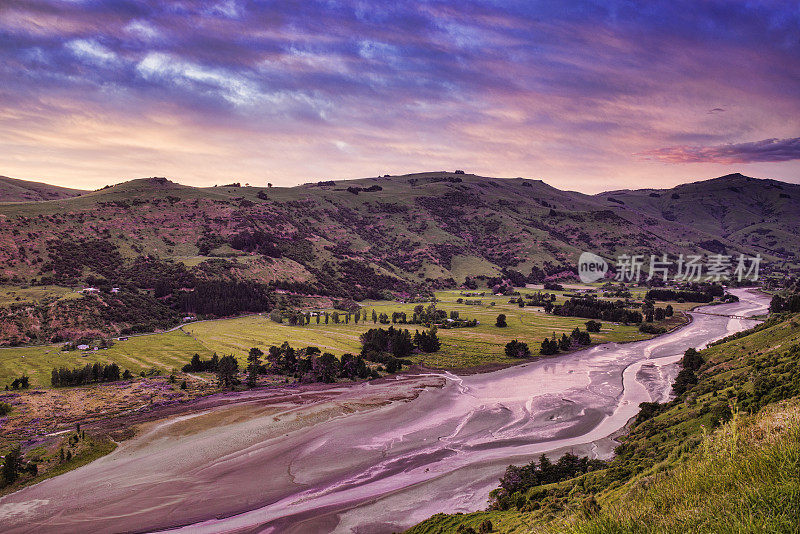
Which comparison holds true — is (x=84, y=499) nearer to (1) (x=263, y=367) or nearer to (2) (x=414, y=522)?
(2) (x=414, y=522)

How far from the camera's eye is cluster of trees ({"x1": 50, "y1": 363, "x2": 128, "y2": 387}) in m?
65.0

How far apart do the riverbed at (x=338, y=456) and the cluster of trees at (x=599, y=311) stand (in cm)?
6115

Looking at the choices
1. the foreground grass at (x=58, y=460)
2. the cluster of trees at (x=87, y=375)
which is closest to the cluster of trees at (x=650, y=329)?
the foreground grass at (x=58, y=460)

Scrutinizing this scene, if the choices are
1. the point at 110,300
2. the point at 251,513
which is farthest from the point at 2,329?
the point at 251,513

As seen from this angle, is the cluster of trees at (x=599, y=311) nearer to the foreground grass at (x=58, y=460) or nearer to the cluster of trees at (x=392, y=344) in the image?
the cluster of trees at (x=392, y=344)

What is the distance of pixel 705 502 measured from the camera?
708 cm

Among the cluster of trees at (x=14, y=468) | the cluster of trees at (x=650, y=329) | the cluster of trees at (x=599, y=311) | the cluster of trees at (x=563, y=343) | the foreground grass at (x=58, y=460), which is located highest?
the cluster of trees at (x=599, y=311)

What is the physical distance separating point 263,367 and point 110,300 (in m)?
59.5

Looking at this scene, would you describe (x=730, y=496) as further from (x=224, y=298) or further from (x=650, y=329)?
(x=224, y=298)

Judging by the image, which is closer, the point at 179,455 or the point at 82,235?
the point at 179,455

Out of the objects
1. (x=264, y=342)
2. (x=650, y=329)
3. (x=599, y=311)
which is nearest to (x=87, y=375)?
(x=264, y=342)

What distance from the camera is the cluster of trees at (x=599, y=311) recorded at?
437ft

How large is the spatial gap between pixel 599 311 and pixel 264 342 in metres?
110

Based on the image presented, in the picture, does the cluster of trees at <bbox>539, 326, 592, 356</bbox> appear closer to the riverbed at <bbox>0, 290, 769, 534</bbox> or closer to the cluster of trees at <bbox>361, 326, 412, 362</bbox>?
the riverbed at <bbox>0, 290, 769, 534</bbox>
